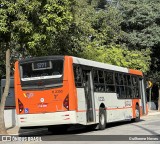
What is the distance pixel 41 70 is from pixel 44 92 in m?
0.95

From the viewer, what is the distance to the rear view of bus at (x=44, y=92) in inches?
713

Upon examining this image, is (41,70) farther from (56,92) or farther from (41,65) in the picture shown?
(56,92)

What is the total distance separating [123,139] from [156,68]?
30.7m

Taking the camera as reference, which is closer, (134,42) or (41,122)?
(41,122)

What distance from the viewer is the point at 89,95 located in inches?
789

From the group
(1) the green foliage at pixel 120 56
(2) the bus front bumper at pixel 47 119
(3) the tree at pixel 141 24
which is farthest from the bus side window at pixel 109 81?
(3) the tree at pixel 141 24

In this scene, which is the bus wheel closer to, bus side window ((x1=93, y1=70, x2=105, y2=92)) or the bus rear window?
bus side window ((x1=93, y1=70, x2=105, y2=92))

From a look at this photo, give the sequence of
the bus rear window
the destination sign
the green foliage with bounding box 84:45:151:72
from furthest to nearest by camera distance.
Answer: the green foliage with bounding box 84:45:151:72
the destination sign
the bus rear window

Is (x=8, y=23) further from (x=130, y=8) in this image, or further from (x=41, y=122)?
(x=130, y=8)

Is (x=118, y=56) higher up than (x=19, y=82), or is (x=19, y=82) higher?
(x=118, y=56)

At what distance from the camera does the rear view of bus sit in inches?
713

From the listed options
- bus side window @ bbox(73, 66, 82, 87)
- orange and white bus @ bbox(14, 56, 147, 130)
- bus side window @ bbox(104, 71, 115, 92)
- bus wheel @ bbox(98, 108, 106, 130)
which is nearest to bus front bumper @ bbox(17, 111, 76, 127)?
orange and white bus @ bbox(14, 56, 147, 130)

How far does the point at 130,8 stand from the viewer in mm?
41000

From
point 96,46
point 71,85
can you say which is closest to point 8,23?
point 71,85
